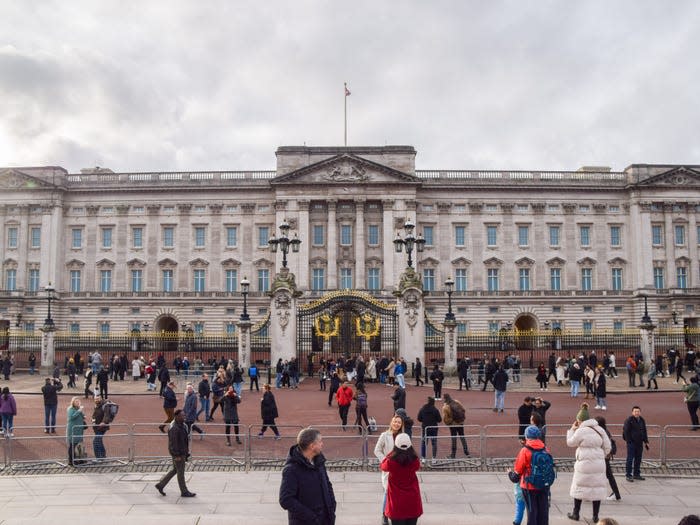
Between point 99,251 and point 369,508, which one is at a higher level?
point 99,251

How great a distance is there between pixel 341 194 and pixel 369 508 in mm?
50850

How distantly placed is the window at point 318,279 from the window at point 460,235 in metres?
13.8

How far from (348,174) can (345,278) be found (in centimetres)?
1013

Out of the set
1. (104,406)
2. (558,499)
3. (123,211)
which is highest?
(123,211)

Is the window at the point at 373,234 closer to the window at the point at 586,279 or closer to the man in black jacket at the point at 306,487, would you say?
the window at the point at 586,279

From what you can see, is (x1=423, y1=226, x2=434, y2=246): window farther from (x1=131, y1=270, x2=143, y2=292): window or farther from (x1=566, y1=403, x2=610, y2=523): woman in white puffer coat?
(x1=566, y1=403, x2=610, y2=523): woman in white puffer coat

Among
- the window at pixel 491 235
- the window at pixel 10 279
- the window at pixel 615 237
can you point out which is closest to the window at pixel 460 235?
the window at pixel 491 235

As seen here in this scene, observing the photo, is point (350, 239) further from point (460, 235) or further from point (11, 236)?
point (11, 236)

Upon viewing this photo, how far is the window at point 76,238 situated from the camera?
6325 centimetres

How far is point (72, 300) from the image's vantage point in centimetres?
6209

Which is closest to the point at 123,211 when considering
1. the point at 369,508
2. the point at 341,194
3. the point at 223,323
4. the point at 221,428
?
the point at 223,323

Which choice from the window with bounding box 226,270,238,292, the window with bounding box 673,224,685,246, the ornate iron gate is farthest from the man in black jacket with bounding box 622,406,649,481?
the window with bounding box 673,224,685,246

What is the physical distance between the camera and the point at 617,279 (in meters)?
62.9

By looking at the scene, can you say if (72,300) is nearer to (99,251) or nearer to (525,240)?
(99,251)
